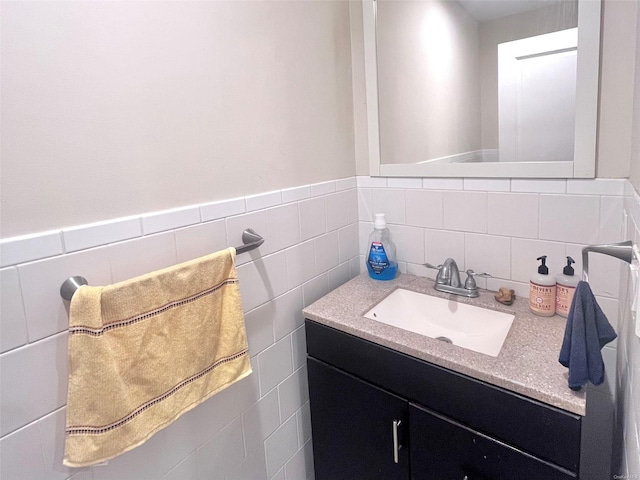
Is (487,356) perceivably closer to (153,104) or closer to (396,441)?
(396,441)

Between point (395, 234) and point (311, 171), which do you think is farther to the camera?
point (395, 234)

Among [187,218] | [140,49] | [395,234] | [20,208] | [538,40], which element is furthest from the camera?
[395,234]

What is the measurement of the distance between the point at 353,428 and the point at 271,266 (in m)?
0.54

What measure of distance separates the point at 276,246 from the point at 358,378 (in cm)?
45

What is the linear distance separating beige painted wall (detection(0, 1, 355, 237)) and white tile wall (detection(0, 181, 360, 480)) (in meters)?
0.05

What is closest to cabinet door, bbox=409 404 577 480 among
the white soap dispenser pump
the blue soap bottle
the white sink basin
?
the white sink basin

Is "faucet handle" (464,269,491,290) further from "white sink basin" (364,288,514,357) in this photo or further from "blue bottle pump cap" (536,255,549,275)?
"blue bottle pump cap" (536,255,549,275)

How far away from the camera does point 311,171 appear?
1.26 metres

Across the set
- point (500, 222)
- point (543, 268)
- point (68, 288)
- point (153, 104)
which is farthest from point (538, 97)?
point (68, 288)

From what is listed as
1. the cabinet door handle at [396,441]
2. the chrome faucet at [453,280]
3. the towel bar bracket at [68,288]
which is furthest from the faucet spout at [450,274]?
the towel bar bracket at [68,288]

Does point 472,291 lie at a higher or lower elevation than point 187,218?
lower

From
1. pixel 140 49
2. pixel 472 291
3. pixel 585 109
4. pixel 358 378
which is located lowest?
pixel 358 378

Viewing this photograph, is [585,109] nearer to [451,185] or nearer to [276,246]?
[451,185]

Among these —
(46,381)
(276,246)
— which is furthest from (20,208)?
(276,246)
